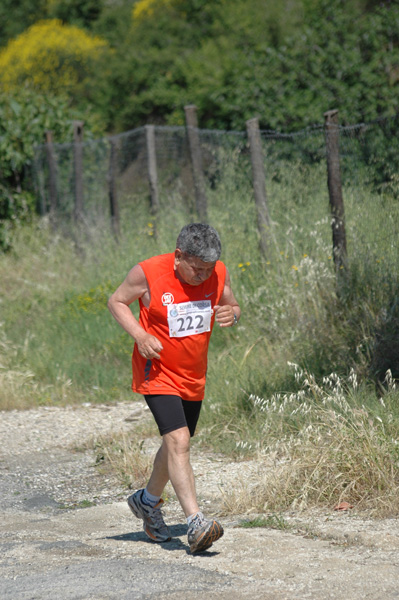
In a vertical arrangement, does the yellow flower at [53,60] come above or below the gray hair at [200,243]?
above

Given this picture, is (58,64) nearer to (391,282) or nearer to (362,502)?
(391,282)

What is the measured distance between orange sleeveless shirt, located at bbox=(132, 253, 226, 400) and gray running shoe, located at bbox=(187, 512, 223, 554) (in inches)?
24.9

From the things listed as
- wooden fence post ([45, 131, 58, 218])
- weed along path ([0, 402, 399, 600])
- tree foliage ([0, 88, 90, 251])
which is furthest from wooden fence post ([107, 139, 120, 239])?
weed along path ([0, 402, 399, 600])

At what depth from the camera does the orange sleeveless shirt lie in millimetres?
4098

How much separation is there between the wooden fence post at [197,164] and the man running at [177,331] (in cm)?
499

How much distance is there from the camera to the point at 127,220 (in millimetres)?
11047

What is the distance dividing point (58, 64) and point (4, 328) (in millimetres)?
24767

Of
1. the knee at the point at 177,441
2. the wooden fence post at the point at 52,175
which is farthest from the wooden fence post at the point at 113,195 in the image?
the knee at the point at 177,441

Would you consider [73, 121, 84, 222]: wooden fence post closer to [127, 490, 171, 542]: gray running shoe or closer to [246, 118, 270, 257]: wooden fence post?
[246, 118, 270, 257]: wooden fence post

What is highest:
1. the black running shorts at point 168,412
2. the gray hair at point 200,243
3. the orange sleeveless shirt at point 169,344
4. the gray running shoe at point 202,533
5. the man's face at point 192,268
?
the gray hair at point 200,243

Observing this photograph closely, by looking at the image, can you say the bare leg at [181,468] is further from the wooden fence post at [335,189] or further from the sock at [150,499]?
the wooden fence post at [335,189]

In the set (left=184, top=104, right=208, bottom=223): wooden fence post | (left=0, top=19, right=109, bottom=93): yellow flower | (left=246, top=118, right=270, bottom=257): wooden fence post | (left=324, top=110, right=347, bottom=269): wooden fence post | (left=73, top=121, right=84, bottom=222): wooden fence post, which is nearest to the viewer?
(left=324, top=110, right=347, bottom=269): wooden fence post

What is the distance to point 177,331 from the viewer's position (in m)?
4.08

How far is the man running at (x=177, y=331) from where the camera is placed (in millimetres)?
4016
